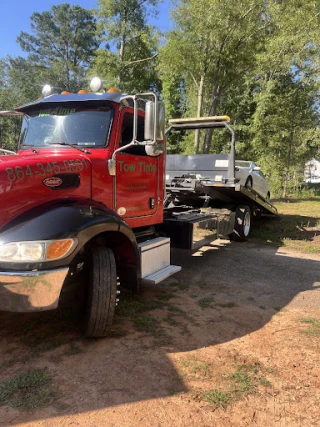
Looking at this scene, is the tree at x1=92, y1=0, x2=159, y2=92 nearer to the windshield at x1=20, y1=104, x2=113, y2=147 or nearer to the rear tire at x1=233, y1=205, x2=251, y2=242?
the rear tire at x1=233, y1=205, x2=251, y2=242

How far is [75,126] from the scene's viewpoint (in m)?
3.72

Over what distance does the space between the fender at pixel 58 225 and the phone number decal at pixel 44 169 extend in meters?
0.27

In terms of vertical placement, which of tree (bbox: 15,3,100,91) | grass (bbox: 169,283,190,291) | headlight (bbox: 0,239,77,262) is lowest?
grass (bbox: 169,283,190,291)

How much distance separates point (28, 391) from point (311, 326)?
287 centimetres

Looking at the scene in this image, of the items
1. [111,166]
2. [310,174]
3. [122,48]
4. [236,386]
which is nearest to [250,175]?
[111,166]

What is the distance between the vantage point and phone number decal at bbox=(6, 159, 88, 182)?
281 centimetres

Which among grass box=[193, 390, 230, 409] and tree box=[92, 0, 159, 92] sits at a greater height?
tree box=[92, 0, 159, 92]

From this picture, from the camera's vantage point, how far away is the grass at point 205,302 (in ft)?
14.0

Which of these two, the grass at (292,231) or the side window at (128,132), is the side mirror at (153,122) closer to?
the side window at (128,132)

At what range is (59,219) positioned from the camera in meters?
2.79

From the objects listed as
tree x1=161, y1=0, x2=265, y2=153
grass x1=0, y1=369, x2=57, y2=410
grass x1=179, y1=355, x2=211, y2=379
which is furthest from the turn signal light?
tree x1=161, y1=0, x2=265, y2=153

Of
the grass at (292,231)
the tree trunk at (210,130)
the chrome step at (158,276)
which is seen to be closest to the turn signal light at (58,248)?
the chrome step at (158,276)

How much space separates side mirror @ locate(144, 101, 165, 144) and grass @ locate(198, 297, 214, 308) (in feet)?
6.90

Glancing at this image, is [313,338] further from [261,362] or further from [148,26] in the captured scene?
[148,26]
